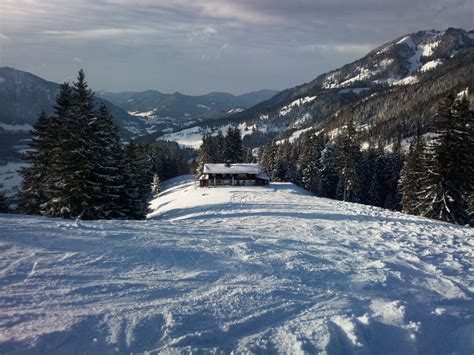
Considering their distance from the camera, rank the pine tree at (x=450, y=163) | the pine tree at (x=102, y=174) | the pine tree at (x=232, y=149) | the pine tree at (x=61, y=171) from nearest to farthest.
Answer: the pine tree at (x=61, y=171) < the pine tree at (x=102, y=174) < the pine tree at (x=450, y=163) < the pine tree at (x=232, y=149)

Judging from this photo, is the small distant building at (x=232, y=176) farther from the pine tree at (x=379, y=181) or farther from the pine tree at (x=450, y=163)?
the pine tree at (x=450, y=163)

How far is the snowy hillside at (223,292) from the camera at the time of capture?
6.82 m

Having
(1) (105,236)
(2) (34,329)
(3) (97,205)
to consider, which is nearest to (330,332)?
(2) (34,329)

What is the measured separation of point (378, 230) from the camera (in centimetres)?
1797

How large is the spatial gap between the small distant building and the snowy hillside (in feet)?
144

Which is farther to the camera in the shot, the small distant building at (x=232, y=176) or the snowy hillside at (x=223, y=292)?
the small distant building at (x=232, y=176)

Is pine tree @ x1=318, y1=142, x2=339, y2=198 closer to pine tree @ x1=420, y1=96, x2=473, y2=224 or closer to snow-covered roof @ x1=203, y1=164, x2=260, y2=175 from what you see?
snow-covered roof @ x1=203, y1=164, x2=260, y2=175

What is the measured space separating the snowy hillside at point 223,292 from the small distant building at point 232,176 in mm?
43978

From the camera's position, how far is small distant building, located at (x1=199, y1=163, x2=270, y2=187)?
59.3 metres

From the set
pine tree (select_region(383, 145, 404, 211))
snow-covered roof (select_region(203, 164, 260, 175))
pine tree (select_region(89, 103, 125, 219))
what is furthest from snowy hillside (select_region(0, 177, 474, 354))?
pine tree (select_region(383, 145, 404, 211))

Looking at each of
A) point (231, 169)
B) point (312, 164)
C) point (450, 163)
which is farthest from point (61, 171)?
point (312, 164)

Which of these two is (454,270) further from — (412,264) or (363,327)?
(363,327)

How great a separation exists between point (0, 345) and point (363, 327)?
7584 mm

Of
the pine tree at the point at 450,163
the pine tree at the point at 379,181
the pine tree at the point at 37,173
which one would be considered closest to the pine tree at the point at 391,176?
the pine tree at the point at 379,181
